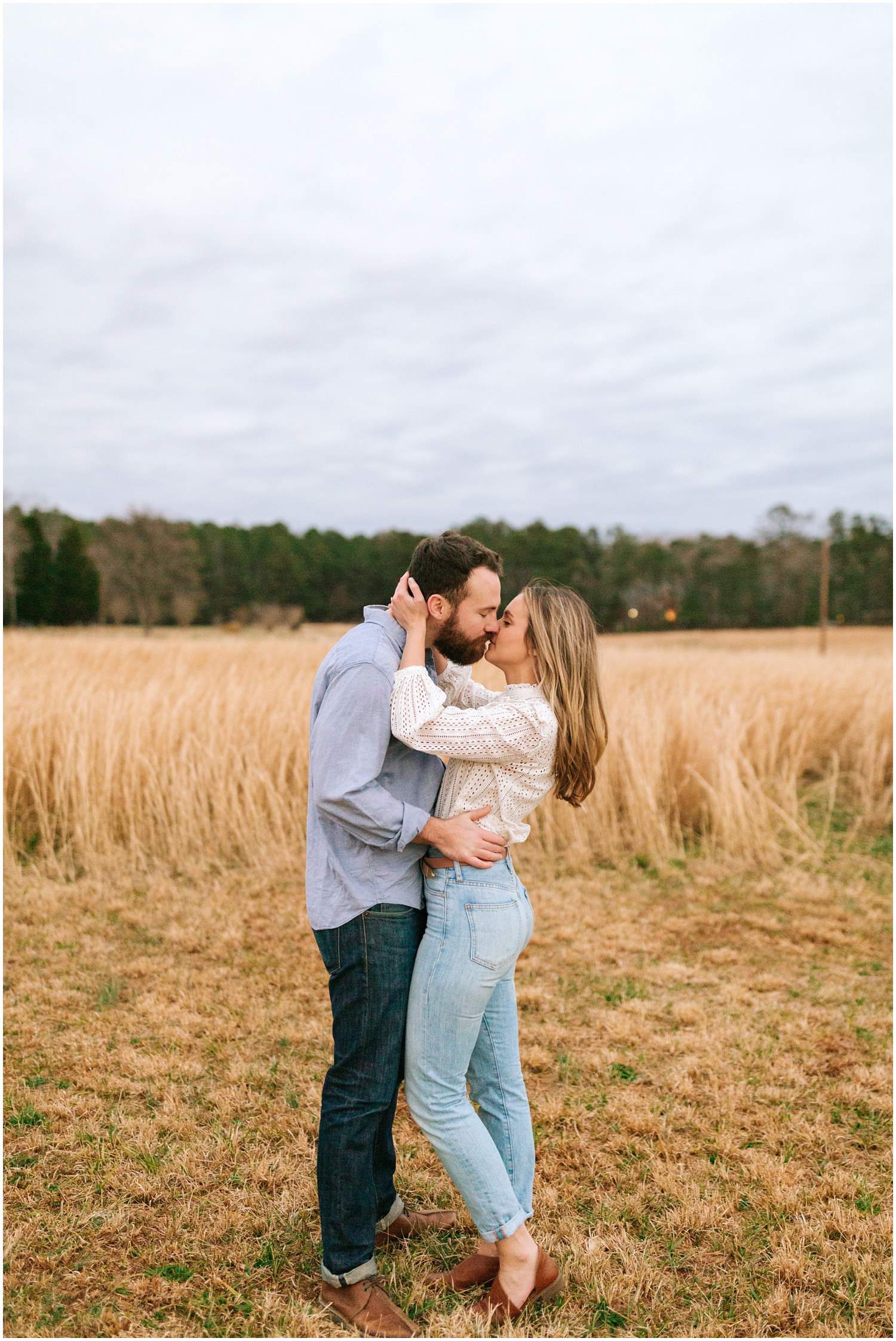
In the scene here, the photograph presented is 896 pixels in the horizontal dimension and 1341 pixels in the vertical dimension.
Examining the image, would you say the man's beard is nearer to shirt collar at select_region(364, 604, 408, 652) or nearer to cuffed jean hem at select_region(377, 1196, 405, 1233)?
shirt collar at select_region(364, 604, 408, 652)

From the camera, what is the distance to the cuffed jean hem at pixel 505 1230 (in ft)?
7.07

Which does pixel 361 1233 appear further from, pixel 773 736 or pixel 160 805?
pixel 773 736

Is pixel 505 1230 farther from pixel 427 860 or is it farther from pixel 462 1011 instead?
pixel 427 860

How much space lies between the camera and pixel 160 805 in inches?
248

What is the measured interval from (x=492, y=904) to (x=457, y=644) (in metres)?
0.66

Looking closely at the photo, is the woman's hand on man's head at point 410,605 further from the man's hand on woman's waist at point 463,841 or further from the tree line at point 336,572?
the tree line at point 336,572

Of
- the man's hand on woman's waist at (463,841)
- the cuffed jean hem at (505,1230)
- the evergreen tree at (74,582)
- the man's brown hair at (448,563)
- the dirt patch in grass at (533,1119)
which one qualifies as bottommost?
the dirt patch in grass at (533,1119)

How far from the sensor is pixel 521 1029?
3.96 meters

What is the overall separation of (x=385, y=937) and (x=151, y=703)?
5281mm

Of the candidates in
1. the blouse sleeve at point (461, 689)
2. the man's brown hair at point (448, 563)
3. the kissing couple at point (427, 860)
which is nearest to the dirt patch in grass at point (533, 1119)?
the kissing couple at point (427, 860)

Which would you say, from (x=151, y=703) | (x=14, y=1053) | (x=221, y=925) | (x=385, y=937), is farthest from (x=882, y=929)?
(x=151, y=703)

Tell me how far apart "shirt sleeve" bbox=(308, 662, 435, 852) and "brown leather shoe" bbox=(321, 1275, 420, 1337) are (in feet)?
3.85

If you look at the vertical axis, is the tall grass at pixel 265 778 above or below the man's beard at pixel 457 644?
below

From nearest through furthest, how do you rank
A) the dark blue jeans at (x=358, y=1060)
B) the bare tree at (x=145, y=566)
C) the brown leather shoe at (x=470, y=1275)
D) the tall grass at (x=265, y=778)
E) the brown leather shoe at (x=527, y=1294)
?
the dark blue jeans at (x=358, y=1060)
the brown leather shoe at (x=527, y=1294)
the brown leather shoe at (x=470, y=1275)
the tall grass at (x=265, y=778)
the bare tree at (x=145, y=566)
